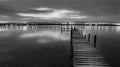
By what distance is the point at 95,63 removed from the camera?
1880 cm

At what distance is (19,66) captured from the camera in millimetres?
27531

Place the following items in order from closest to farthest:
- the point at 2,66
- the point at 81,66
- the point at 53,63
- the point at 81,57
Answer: the point at 81,66
the point at 81,57
the point at 2,66
the point at 53,63

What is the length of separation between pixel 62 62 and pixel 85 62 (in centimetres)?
1134

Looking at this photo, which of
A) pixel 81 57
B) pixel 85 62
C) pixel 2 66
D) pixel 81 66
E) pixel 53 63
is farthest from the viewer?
pixel 53 63

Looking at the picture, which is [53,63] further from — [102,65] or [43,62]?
[102,65]

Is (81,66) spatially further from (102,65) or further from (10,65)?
(10,65)

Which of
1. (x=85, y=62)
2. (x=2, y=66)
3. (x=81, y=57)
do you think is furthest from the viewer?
(x=2, y=66)

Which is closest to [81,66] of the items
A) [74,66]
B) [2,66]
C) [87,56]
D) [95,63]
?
[74,66]

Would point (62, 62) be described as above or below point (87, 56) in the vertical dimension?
below

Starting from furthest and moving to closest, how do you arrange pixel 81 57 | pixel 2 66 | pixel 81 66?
pixel 2 66, pixel 81 57, pixel 81 66

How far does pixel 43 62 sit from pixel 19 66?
15.4ft

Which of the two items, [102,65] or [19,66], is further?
[19,66]

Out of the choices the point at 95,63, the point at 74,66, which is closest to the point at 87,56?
the point at 95,63

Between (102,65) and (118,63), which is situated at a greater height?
(102,65)
